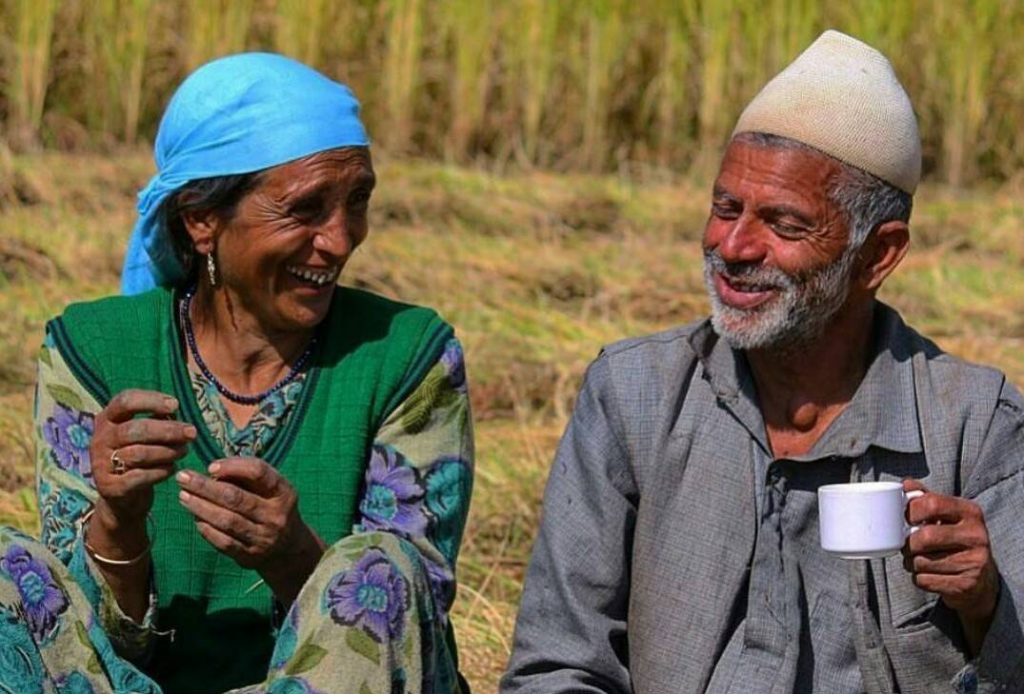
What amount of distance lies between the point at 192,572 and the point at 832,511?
1150 millimetres

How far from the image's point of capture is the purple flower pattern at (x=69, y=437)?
333cm

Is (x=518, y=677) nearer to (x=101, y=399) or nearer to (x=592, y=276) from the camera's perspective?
(x=101, y=399)

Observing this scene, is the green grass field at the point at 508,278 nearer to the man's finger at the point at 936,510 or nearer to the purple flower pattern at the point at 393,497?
the purple flower pattern at the point at 393,497

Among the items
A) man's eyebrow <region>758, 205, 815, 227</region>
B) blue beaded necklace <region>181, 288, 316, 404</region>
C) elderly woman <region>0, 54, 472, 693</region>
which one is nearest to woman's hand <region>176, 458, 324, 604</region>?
elderly woman <region>0, 54, 472, 693</region>

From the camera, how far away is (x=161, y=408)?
3051 mm

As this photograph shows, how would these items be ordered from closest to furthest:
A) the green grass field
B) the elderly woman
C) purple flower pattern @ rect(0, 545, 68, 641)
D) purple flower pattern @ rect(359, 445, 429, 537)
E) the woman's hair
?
1. purple flower pattern @ rect(0, 545, 68, 641)
2. the elderly woman
3. purple flower pattern @ rect(359, 445, 429, 537)
4. the woman's hair
5. the green grass field

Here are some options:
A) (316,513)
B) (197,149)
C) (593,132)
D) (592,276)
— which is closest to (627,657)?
(316,513)

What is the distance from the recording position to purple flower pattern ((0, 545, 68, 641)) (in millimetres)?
2984

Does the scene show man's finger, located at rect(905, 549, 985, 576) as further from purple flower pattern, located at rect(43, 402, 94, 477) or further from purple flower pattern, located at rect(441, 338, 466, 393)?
purple flower pattern, located at rect(43, 402, 94, 477)

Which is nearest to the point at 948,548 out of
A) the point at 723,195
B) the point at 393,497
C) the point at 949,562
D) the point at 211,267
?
the point at 949,562

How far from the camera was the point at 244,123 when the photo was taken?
11.0ft

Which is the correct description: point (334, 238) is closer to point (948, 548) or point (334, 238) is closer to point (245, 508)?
point (245, 508)

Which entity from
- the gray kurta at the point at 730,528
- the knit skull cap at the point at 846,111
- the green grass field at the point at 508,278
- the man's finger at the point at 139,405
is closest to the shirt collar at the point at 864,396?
the gray kurta at the point at 730,528

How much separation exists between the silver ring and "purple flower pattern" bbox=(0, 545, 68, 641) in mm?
171
